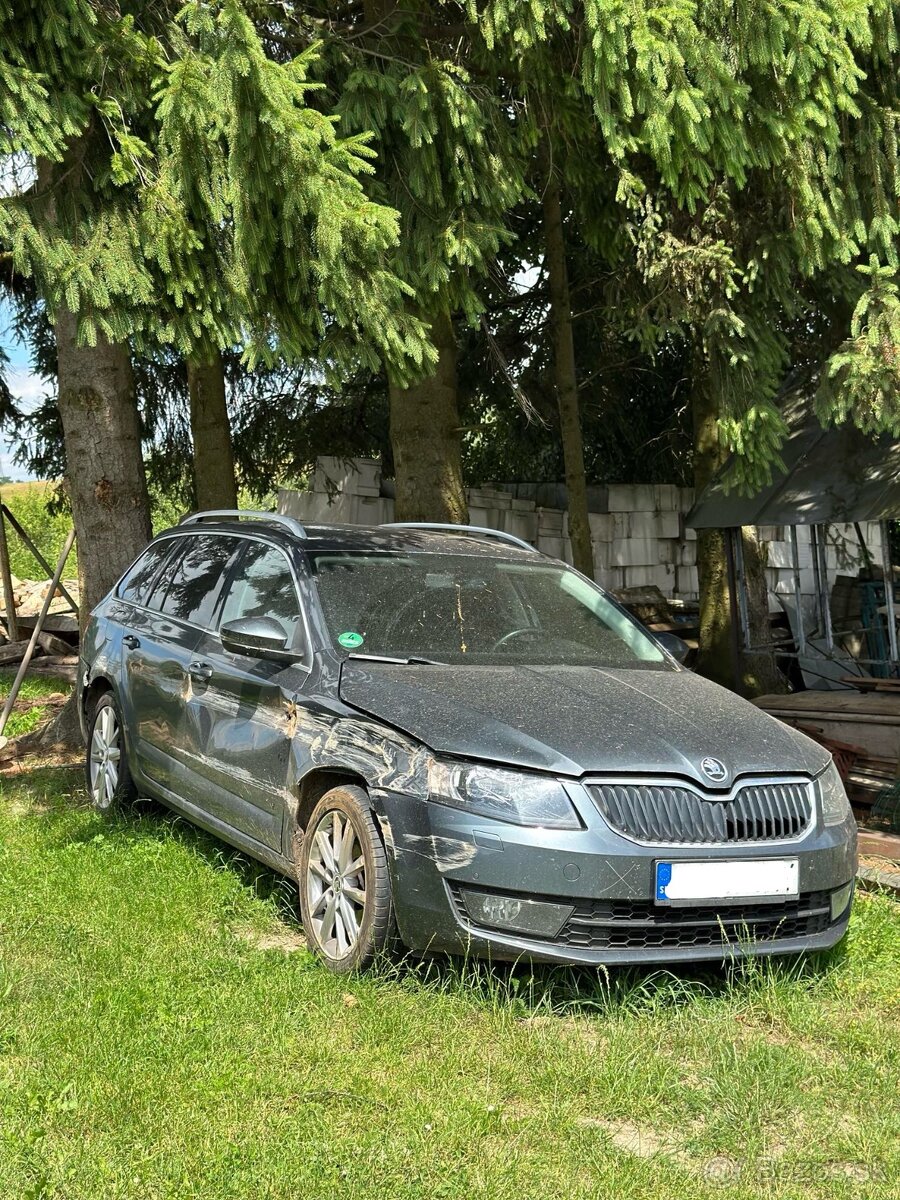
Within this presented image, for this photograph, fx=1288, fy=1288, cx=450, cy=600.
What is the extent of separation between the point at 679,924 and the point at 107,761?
13.7 feet

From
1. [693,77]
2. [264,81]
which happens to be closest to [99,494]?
[264,81]

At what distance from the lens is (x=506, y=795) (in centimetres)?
427

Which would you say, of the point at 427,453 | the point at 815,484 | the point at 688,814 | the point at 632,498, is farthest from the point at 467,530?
the point at 632,498

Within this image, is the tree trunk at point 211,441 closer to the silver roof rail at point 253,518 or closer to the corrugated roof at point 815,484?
the silver roof rail at point 253,518

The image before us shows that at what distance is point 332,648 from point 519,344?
9429 mm

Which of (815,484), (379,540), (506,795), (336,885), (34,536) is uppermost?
(34,536)

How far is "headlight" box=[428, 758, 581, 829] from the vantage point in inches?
167

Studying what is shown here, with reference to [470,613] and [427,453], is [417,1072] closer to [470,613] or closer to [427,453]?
[470,613]

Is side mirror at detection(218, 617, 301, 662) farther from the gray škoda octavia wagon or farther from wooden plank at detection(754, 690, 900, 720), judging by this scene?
wooden plank at detection(754, 690, 900, 720)

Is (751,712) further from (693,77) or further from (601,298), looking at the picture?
(601,298)

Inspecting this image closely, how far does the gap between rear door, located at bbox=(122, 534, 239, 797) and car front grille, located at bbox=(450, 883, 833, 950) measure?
2493 millimetres

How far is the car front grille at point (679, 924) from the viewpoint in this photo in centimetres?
428

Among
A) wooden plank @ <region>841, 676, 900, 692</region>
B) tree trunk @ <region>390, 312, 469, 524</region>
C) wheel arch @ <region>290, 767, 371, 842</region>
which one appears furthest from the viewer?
wooden plank @ <region>841, 676, 900, 692</region>

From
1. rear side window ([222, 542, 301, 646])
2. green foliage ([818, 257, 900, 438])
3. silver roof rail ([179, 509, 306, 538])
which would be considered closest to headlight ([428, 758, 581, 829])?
rear side window ([222, 542, 301, 646])
